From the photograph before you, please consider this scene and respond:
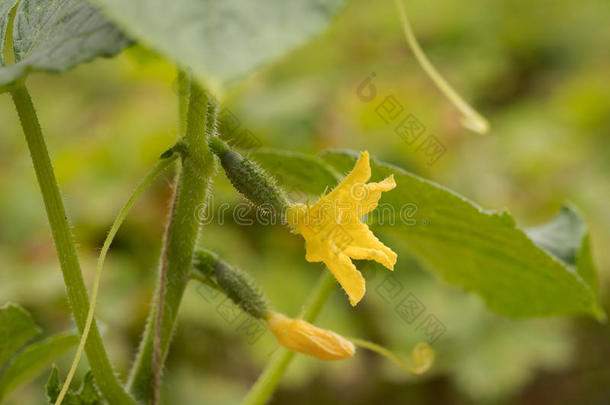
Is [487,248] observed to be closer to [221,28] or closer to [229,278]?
[229,278]

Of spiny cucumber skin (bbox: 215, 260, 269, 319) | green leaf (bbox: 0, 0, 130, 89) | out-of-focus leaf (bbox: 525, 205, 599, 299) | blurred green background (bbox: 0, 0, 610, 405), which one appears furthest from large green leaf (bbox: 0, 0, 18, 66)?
blurred green background (bbox: 0, 0, 610, 405)

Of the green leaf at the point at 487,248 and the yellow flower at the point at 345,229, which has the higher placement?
the yellow flower at the point at 345,229

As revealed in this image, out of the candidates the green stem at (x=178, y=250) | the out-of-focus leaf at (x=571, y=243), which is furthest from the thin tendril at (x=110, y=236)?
the out-of-focus leaf at (x=571, y=243)

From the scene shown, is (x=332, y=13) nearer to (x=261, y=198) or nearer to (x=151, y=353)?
(x=261, y=198)

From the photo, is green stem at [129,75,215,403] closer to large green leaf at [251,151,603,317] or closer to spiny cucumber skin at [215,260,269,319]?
spiny cucumber skin at [215,260,269,319]

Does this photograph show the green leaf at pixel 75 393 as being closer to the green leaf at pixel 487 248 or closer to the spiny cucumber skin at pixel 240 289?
the spiny cucumber skin at pixel 240 289

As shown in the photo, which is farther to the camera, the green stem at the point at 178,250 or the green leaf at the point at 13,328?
the green leaf at the point at 13,328
